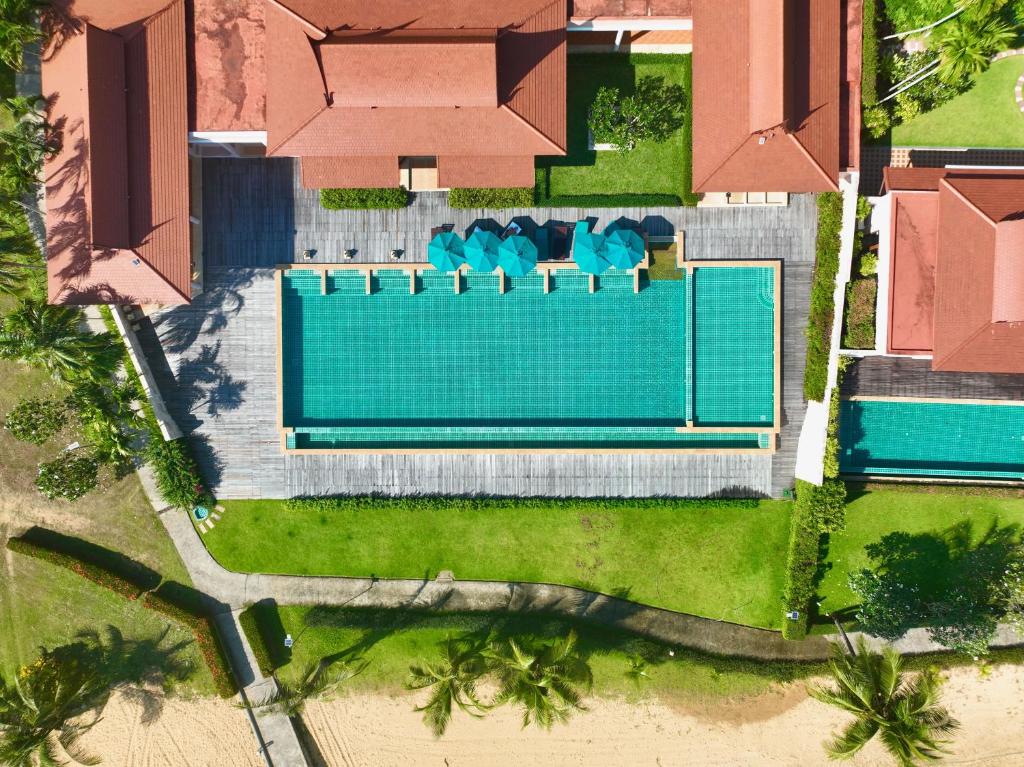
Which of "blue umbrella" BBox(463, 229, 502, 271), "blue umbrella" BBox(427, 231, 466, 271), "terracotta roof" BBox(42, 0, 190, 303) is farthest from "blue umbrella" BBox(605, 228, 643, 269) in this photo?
"terracotta roof" BBox(42, 0, 190, 303)

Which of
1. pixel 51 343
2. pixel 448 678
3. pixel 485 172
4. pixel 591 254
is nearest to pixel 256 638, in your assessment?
pixel 448 678

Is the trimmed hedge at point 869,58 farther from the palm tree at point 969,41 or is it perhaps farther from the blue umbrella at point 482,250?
the blue umbrella at point 482,250

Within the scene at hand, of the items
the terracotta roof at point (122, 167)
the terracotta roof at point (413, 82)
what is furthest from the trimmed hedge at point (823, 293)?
the terracotta roof at point (122, 167)

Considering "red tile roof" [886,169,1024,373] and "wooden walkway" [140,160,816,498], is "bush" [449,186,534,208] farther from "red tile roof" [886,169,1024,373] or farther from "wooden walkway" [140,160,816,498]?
"red tile roof" [886,169,1024,373]

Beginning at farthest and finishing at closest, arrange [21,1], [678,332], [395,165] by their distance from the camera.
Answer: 1. [678,332]
2. [395,165]
3. [21,1]

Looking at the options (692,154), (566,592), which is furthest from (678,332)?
(566,592)

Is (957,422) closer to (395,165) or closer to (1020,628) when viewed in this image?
(1020,628)

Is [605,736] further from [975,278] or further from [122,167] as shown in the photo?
[122,167]
